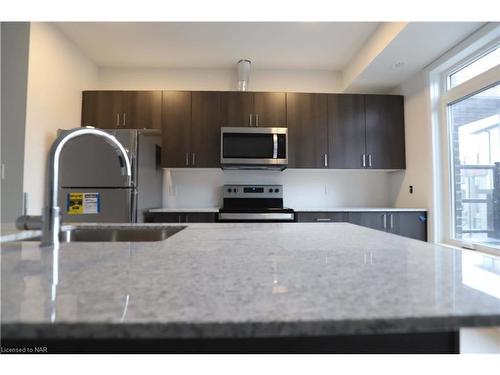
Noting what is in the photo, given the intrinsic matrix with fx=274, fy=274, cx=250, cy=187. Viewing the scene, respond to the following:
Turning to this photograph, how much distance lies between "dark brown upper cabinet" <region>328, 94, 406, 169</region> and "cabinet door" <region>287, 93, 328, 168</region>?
0.09m

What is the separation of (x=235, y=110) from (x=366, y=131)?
1514 mm

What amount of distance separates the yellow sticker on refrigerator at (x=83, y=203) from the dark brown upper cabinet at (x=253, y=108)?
5.02 ft

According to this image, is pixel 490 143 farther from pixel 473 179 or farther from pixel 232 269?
pixel 232 269

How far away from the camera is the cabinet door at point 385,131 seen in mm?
3135

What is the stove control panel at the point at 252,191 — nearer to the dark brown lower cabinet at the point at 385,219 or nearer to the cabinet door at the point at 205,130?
the cabinet door at the point at 205,130

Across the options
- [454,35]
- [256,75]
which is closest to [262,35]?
[256,75]

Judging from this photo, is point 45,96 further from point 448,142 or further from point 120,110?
point 448,142

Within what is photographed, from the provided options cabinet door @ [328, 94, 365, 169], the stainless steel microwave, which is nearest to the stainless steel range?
the stainless steel microwave

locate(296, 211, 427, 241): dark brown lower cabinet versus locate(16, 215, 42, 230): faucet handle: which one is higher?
locate(16, 215, 42, 230): faucet handle

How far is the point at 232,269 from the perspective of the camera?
1.81ft

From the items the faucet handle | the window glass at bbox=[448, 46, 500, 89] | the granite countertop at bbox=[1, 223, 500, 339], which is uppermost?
the window glass at bbox=[448, 46, 500, 89]

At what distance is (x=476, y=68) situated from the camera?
231 cm

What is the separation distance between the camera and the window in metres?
2.11

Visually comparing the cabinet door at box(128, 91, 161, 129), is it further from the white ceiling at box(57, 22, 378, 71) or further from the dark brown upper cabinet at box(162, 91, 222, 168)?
the white ceiling at box(57, 22, 378, 71)
